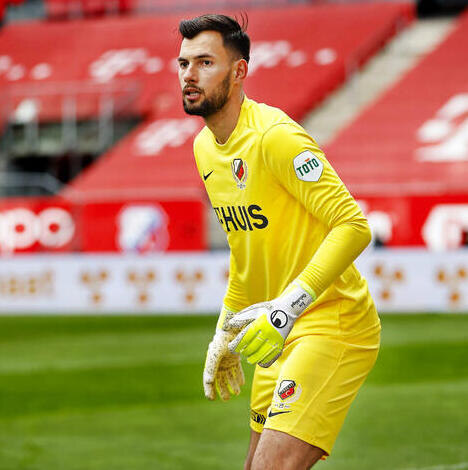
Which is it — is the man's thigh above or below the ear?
below

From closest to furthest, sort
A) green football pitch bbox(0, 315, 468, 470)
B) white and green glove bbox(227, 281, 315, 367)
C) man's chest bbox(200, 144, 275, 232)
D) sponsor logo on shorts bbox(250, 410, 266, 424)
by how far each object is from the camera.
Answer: white and green glove bbox(227, 281, 315, 367), man's chest bbox(200, 144, 275, 232), sponsor logo on shorts bbox(250, 410, 266, 424), green football pitch bbox(0, 315, 468, 470)

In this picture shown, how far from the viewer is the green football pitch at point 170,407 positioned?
753 cm

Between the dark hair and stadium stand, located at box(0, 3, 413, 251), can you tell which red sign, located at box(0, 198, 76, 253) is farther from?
the dark hair

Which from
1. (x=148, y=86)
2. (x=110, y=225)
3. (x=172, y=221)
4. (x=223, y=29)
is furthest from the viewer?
(x=148, y=86)

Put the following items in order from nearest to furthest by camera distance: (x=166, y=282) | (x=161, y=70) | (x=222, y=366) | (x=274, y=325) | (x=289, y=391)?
(x=274, y=325)
(x=289, y=391)
(x=222, y=366)
(x=166, y=282)
(x=161, y=70)

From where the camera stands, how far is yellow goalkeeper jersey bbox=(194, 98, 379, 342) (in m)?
3.93

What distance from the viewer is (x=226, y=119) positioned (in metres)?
4.16

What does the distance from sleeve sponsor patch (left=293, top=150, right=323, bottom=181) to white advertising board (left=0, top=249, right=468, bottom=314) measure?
1292cm

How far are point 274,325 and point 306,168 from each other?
22.1 inches

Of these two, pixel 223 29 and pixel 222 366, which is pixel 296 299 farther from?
pixel 223 29

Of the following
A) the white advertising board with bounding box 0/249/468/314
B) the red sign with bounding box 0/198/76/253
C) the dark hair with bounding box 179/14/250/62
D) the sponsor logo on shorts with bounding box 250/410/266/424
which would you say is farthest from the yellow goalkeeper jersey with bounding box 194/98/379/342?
the red sign with bounding box 0/198/76/253

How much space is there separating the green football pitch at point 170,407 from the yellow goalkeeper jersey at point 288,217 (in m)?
3.21

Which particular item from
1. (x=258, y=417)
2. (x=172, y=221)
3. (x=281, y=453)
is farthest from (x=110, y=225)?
(x=281, y=453)

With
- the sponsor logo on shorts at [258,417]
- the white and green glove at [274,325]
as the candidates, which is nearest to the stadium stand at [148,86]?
the sponsor logo on shorts at [258,417]
